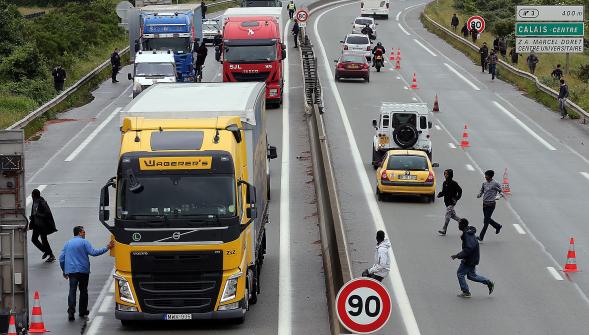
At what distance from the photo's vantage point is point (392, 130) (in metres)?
38.5

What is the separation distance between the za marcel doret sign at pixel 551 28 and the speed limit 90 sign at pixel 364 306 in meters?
45.0

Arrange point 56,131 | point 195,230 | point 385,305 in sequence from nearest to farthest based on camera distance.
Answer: point 385,305, point 195,230, point 56,131

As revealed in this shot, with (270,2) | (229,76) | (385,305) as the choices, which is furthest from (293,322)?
(270,2)

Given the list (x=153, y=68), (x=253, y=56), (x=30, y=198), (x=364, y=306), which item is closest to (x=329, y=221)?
(x=30, y=198)

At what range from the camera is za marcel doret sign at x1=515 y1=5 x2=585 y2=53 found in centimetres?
5731

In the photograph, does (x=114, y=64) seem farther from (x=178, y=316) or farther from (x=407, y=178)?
(x=178, y=316)

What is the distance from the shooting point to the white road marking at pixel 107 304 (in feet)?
71.8

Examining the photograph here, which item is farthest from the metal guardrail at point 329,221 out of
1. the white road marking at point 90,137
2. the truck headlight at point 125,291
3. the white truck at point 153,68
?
the white road marking at point 90,137

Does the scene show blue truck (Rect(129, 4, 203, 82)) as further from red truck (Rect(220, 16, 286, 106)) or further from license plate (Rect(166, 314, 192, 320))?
license plate (Rect(166, 314, 192, 320))

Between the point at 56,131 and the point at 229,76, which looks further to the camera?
the point at 229,76

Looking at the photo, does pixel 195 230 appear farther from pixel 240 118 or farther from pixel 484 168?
pixel 484 168

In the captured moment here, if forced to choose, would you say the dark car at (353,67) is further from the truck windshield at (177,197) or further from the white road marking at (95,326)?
the truck windshield at (177,197)

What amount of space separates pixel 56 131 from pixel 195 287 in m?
26.3

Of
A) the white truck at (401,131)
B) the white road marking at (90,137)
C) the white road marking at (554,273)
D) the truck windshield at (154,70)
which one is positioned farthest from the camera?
the truck windshield at (154,70)
